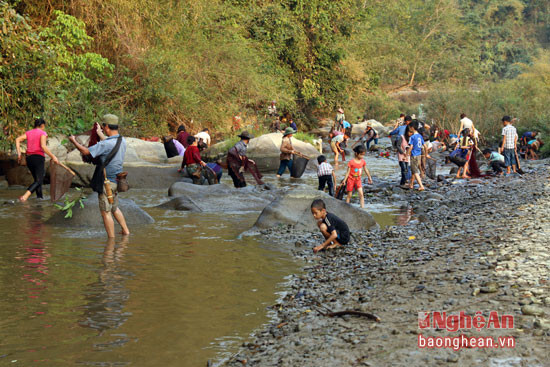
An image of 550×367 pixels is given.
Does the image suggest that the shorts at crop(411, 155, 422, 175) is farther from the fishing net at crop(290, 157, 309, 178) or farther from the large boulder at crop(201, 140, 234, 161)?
the large boulder at crop(201, 140, 234, 161)

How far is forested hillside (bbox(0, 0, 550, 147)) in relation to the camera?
12.8m

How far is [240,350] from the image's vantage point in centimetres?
482

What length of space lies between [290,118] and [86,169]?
56.1 feet

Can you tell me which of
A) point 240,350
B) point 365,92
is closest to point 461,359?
point 240,350

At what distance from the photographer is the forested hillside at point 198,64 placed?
12.8 metres

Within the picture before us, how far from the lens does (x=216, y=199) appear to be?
12.6m

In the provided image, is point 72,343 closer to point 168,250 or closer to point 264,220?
point 168,250

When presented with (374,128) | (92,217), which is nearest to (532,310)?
(92,217)

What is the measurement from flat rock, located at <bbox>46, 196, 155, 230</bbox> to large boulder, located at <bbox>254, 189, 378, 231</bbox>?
6.92 ft

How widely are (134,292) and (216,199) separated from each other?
6.34 metres

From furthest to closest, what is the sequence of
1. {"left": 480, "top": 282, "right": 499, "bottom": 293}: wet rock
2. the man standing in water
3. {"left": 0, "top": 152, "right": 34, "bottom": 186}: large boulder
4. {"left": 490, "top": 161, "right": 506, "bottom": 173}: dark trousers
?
{"left": 490, "top": 161, "right": 506, "bottom": 173}: dark trousers → {"left": 0, "top": 152, "right": 34, "bottom": 186}: large boulder → the man standing in water → {"left": 480, "top": 282, "right": 499, "bottom": 293}: wet rock

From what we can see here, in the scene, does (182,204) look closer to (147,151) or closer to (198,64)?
(147,151)

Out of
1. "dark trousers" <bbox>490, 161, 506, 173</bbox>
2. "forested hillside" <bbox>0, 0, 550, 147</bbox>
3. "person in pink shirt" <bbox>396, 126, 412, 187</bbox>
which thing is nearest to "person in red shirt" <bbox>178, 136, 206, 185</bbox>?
"forested hillside" <bbox>0, 0, 550, 147</bbox>

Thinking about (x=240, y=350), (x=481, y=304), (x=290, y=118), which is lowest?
(x=240, y=350)
